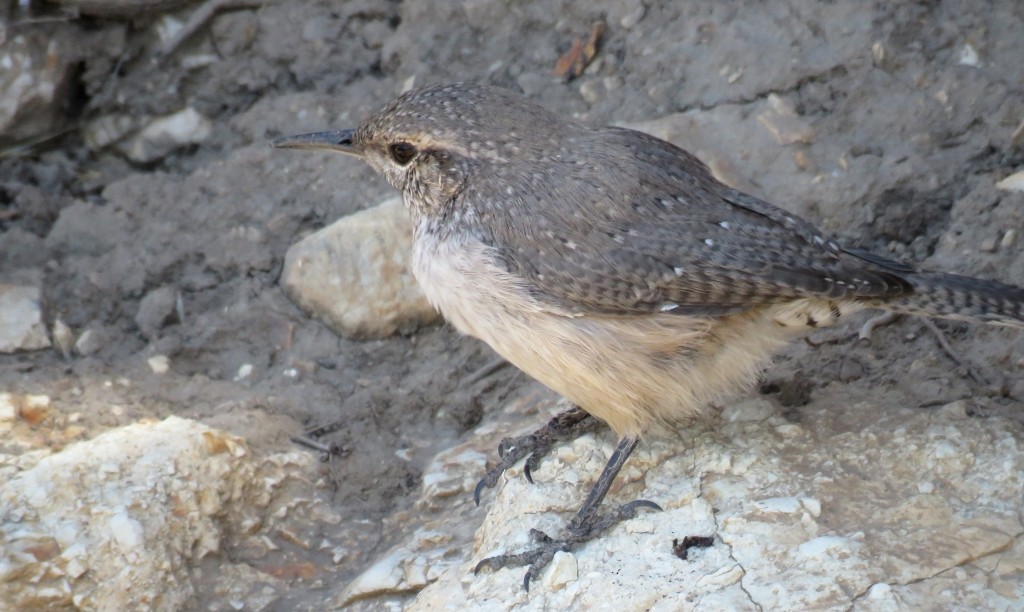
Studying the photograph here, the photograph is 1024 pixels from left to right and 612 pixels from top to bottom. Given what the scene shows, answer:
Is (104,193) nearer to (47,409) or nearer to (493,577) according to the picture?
(47,409)

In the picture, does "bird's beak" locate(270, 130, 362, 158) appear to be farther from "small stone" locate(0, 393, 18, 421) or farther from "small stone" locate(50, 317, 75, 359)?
"small stone" locate(0, 393, 18, 421)

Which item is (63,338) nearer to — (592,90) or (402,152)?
(402,152)

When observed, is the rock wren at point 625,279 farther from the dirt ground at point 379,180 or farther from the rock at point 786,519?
the dirt ground at point 379,180

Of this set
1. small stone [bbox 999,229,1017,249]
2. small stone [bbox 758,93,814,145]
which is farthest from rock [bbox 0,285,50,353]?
small stone [bbox 999,229,1017,249]

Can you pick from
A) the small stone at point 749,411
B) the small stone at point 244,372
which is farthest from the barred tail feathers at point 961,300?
the small stone at point 244,372

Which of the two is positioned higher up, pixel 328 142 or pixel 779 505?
pixel 328 142

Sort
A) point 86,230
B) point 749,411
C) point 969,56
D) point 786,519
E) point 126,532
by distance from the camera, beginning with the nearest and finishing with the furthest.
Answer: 1. point 786,519
2. point 126,532
3. point 749,411
4. point 969,56
5. point 86,230

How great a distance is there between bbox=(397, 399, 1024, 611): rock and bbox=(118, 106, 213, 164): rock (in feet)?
10.4

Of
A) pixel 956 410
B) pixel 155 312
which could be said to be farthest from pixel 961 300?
pixel 155 312

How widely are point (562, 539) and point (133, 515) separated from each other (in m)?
1.72

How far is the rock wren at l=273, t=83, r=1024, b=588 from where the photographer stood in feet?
14.6

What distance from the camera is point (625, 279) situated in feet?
14.6

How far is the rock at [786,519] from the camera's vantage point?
4027 millimetres

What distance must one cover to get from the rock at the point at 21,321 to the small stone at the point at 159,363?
0.50m
